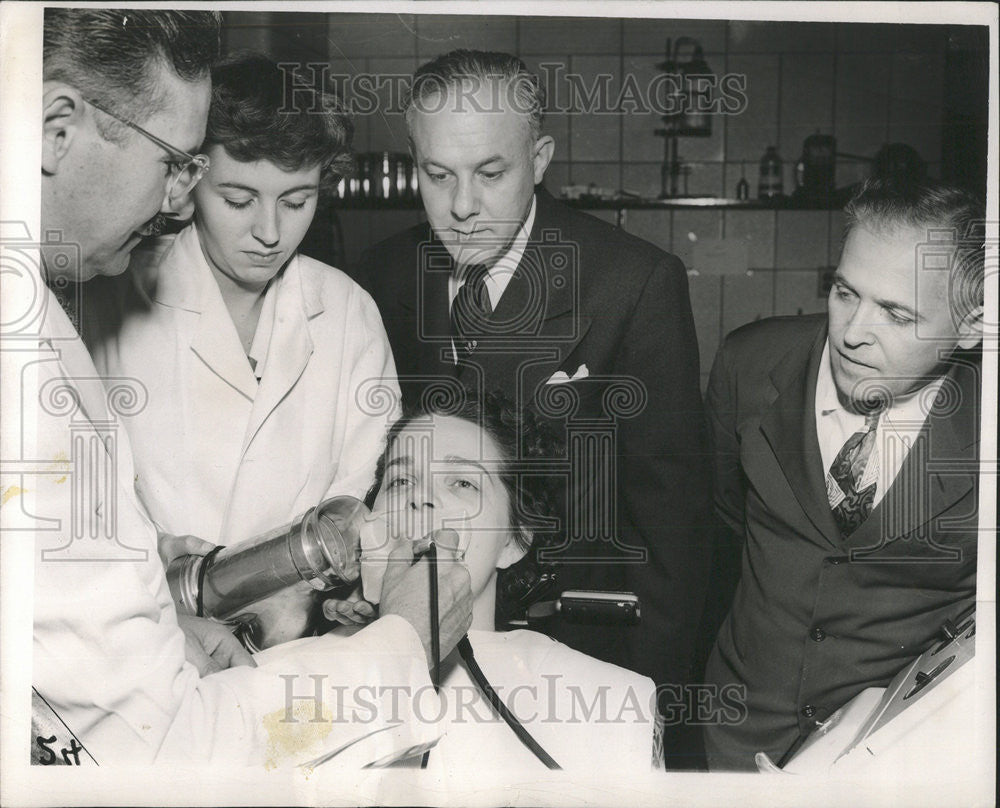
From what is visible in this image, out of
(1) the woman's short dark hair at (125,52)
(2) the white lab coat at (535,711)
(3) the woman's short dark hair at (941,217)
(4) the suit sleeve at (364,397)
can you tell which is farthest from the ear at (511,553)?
(1) the woman's short dark hair at (125,52)

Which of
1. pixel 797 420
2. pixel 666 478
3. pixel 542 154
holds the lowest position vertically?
pixel 666 478

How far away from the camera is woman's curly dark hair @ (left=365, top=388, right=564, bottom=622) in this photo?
1878 millimetres

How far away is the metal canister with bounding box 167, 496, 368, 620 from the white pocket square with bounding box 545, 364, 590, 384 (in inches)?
21.5

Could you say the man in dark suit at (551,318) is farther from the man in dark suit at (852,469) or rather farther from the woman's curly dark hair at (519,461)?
the man in dark suit at (852,469)

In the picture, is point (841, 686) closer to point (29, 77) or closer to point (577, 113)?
point (577, 113)

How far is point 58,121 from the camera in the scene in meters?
1.84

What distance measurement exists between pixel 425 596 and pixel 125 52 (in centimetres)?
120

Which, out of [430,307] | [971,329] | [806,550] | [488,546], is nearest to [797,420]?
[806,550]

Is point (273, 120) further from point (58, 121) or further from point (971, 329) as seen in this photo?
point (971, 329)

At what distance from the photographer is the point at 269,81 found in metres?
1.83

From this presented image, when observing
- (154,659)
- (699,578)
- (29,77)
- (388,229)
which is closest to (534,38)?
(388,229)

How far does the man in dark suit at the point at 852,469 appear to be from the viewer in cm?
187

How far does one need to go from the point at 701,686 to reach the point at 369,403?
0.88 metres

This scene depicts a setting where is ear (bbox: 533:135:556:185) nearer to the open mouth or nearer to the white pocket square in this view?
the white pocket square
